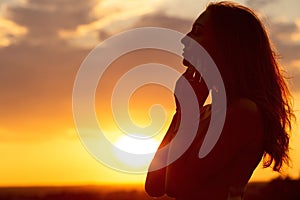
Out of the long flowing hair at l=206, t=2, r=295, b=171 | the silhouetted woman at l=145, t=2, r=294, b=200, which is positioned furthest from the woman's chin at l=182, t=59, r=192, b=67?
→ the long flowing hair at l=206, t=2, r=295, b=171

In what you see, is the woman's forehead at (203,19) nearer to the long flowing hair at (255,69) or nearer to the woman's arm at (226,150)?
the long flowing hair at (255,69)

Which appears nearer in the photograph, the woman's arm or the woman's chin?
the woman's arm

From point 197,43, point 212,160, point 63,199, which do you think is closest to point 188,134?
point 212,160

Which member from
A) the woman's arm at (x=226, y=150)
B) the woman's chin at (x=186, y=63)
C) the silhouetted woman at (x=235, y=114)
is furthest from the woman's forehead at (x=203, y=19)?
the woman's arm at (x=226, y=150)

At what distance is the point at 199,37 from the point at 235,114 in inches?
22.6

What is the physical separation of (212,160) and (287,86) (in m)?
0.79

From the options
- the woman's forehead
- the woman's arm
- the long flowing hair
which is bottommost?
the woman's arm

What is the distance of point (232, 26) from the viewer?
4.51 metres

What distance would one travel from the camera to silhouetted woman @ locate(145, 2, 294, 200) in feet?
13.9

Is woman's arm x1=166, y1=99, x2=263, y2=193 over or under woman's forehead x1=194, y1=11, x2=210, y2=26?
under

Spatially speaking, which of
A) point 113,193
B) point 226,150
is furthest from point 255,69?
point 113,193

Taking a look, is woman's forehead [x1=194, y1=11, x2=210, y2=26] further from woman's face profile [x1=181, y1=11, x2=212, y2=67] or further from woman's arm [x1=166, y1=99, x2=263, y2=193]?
woman's arm [x1=166, y1=99, x2=263, y2=193]

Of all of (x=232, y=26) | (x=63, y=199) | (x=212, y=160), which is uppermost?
(x=63, y=199)

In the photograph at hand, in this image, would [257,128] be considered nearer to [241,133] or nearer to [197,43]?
[241,133]
